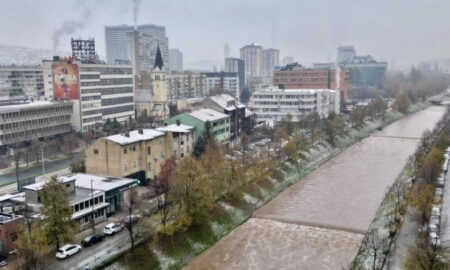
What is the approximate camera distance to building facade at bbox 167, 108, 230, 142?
995 inches

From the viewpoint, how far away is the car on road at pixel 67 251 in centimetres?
1218

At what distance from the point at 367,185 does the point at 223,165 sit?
7.51 meters

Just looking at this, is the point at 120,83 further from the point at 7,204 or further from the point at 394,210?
the point at 394,210

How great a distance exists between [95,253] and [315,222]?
782 centimetres

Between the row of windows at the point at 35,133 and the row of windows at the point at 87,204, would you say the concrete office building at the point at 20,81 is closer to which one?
the row of windows at the point at 35,133

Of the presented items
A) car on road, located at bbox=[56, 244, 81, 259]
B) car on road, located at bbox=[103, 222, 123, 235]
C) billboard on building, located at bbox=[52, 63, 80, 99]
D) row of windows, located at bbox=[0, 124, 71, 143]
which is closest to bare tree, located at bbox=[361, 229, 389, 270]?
car on road, located at bbox=[103, 222, 123, 235]

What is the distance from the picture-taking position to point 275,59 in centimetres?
12262

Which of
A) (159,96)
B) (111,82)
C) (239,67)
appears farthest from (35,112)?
(239,67)

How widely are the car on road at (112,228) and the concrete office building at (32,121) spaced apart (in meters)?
16.3

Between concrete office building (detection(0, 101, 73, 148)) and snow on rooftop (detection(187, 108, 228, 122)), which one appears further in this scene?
concrete office building (detection(0, 101, 73, 148))

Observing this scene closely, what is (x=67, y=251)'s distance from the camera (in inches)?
484

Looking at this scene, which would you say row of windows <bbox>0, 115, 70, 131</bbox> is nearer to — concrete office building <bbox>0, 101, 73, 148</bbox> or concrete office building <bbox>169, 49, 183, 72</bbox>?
concrete office building <bbox>0, 101, 73, 148</bbox>

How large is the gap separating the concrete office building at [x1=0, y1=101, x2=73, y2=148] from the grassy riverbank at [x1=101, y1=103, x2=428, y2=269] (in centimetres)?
1648

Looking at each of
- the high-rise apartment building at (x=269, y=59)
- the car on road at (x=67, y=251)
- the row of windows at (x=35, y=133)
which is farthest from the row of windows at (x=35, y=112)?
the high-rise apartment building at (x=269, y=59)
